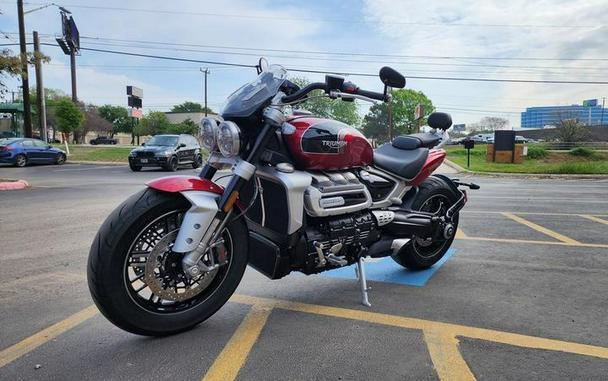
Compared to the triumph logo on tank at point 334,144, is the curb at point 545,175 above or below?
below

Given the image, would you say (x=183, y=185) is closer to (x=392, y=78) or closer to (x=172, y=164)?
(x=392, y=78)

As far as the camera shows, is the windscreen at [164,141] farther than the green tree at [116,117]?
No

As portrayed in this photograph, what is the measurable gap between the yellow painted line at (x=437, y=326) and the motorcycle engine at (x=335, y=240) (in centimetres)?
35

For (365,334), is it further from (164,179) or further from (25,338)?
(25,338)

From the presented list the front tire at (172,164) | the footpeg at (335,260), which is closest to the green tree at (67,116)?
the front tire at (172,164)

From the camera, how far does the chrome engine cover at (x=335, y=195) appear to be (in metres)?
3.29

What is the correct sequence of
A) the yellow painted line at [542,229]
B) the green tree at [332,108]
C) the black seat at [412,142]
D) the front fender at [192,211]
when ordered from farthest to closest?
the yellow painted line at [542,229], the black seat at [412,142], the green tree at [332,108], the front fender at [192,211]

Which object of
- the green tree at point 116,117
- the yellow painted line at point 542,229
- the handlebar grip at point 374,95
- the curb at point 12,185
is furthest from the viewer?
the green tree at point 116,117

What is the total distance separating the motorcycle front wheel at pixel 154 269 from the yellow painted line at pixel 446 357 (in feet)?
4.35

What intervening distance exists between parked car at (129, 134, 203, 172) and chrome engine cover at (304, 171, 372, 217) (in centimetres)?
1643

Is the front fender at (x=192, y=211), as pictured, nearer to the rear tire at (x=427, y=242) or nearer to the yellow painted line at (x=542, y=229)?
the rear tire at (x=427, y=242)

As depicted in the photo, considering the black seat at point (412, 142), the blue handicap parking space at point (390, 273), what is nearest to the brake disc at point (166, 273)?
the blue handicap parking space at point (390, 273)

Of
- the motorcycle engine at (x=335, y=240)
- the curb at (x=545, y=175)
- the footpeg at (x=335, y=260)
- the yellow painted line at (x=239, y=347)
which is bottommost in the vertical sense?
the curb at (x=545, y=175)

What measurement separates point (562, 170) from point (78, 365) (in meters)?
22.1
